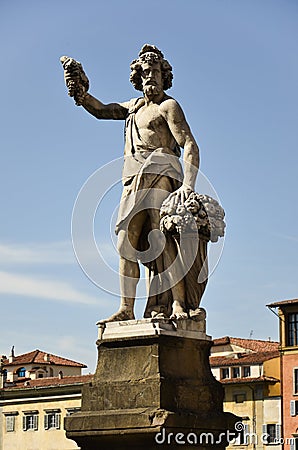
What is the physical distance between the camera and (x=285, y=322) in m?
65.2

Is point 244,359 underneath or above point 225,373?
above

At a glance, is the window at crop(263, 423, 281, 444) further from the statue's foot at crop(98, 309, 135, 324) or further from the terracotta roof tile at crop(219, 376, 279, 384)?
the statue's foot at crop(98, 309, 135, 324)

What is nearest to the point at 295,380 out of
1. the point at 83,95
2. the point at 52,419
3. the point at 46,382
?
the point at 52,419

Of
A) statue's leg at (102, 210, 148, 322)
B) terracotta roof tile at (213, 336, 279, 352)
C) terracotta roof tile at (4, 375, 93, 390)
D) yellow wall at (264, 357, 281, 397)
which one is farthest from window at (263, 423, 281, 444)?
statue's leg at (102, 210, 148, 322)

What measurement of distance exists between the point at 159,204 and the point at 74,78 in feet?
6.03

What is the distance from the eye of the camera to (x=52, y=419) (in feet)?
232

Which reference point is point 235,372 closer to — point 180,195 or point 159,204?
point 159,204

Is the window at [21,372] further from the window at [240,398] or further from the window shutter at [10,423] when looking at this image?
the window at [240,398]

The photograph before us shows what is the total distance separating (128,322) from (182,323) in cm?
57

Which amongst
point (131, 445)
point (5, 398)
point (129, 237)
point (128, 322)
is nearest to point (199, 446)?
point (131, 445)

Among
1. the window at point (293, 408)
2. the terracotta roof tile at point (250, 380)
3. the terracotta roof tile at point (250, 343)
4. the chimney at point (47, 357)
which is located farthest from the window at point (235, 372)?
the chimney at point (47, 357)

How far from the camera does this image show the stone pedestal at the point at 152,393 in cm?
1152

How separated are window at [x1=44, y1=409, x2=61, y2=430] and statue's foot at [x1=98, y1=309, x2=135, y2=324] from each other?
58.4 meters

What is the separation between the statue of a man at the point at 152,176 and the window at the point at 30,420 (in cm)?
6045
